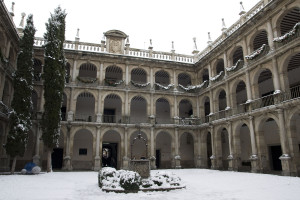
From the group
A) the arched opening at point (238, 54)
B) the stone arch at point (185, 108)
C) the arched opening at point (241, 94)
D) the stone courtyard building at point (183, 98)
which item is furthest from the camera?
the stone arch at point (185, 108)

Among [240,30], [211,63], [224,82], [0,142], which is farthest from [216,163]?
[0,142]

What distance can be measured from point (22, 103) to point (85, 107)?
8418 mm

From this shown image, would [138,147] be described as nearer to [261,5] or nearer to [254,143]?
[254,143]

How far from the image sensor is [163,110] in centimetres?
2697

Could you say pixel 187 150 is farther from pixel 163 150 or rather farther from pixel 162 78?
pixel 162 78

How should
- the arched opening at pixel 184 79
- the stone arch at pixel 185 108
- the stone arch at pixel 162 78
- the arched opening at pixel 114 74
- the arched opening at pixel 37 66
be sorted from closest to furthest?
the arched opening at pixel 37 66 < the arched opening at pixel 114 74 < the stone arch at pixel 162 78 < the arched opening at pixel 184 79 < the stone arch at pixel 185 108

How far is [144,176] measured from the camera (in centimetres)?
1139

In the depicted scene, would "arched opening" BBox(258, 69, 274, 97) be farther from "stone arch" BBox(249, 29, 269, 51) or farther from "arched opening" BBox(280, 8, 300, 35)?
"arched opening" BBox(280, 8, 300, 35)

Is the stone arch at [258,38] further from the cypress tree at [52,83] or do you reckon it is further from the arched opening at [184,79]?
the cypress tree at [52,83]

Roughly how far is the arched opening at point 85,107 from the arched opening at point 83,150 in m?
1.42

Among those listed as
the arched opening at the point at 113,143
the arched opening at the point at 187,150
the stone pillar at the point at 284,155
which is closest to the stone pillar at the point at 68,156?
the arched opening at the point at 113,143

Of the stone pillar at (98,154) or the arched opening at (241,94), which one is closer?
the stone pillar at (98,154)

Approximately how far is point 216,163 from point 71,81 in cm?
1514

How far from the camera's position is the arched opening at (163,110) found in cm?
2658
